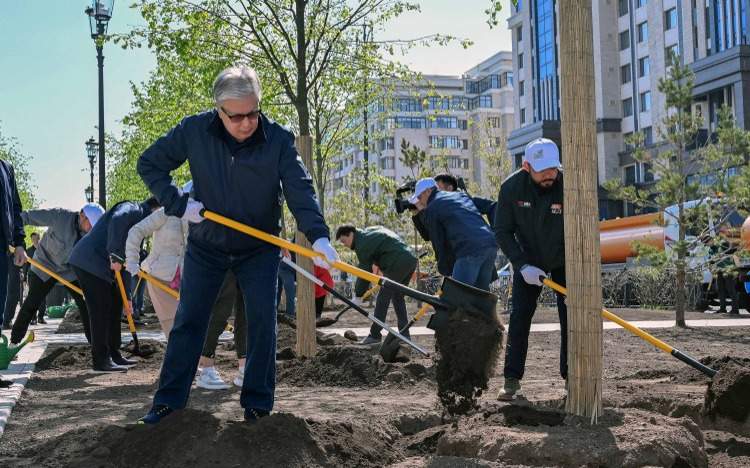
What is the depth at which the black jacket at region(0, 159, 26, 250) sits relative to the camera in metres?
7.30

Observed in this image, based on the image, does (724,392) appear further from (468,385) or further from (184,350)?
(184,350)

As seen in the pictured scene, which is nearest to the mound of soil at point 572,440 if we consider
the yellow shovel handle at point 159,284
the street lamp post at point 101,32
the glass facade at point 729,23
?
the yellow shovel handle at point 159,284

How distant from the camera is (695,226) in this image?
52.7 feet

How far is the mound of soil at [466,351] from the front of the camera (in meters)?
5.11

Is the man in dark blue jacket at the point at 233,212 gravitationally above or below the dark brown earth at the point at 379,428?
above

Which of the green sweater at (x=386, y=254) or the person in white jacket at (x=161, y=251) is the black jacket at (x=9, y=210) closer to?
the person in white jacket at (x=161, y=251)

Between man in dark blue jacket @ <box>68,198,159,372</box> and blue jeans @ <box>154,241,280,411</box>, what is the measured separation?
3931 mm

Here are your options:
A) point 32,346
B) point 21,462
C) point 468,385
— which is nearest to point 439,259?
point 468,385

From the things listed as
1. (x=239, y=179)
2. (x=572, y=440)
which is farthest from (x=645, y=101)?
(x=572, y=440)

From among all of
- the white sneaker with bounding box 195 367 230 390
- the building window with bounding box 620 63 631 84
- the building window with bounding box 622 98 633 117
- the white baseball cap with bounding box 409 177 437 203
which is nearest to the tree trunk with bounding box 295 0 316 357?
the white baseball cap with bounding box 409 177 437 203

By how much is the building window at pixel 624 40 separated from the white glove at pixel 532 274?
53.9 metres

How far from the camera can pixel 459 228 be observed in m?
8.44

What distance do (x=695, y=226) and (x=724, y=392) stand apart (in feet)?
37.6

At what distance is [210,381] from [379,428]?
2637 mm
